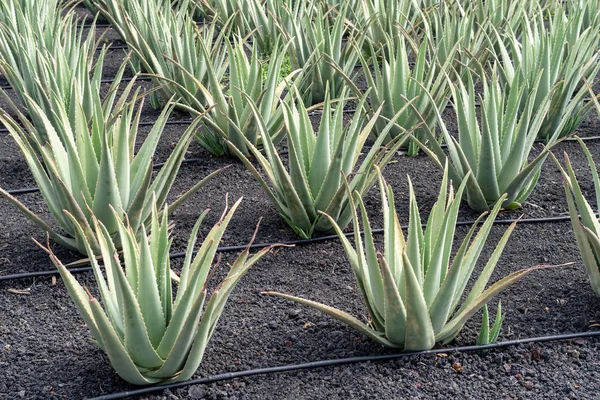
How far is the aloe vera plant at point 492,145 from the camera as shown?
8.66ft

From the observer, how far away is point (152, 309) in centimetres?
178

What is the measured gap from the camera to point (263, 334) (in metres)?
2.12

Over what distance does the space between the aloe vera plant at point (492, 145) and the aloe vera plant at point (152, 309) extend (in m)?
1.17

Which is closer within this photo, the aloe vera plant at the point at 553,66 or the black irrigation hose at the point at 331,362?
the black irrigation hose at the point at 331,362

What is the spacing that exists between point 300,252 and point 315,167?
314 millimetres

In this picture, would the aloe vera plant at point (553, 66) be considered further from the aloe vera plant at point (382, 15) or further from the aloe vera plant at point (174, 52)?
the aloe vera plant at point (174, 52)

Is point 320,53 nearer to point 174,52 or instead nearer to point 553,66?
point 174,52

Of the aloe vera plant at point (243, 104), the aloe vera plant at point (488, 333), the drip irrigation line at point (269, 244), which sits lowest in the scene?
the drip irrigation line at point (269, 244)

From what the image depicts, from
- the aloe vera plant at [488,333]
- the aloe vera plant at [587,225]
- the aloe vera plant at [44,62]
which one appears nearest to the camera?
the aloe vera plant at [488,333]

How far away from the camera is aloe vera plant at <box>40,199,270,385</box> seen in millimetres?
1697

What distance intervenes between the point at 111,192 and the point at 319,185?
74 centimetres

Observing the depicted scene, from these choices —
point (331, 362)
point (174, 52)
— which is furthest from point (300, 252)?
point (174, 52)

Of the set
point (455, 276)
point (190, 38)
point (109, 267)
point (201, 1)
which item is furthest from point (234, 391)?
point (201, 1)

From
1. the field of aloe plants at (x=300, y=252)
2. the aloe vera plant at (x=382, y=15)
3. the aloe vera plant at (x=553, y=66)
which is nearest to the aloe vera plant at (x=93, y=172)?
the field of aloe plants at (x=300, y=252)
